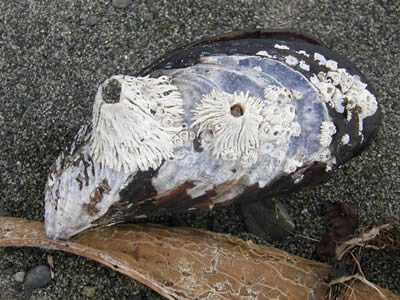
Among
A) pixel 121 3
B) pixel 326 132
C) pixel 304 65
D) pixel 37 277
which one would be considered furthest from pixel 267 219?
pixel 121 3

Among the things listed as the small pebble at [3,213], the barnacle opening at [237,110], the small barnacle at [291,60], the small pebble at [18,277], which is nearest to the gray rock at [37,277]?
the small pebble at [18,277]

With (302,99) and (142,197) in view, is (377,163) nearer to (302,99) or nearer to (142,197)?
(302,99)

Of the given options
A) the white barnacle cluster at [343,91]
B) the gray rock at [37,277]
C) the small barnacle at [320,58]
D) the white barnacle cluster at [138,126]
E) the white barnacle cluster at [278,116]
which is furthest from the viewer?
the gray rock at [37,277]

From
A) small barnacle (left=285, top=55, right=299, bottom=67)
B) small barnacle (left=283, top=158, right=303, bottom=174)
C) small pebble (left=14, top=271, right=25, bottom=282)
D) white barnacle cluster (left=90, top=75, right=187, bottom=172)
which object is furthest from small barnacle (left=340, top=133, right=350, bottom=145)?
small pebble (left=14, top=271, right=25, bottom=282)

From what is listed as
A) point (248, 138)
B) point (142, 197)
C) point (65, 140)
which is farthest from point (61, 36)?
point (248, 138)

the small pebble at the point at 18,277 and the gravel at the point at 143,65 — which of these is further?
the gravel at the point at 143,65

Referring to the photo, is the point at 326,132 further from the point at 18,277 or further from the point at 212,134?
the point at 18,277

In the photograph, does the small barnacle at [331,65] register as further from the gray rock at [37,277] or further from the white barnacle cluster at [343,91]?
the gray rock at [37,277]
